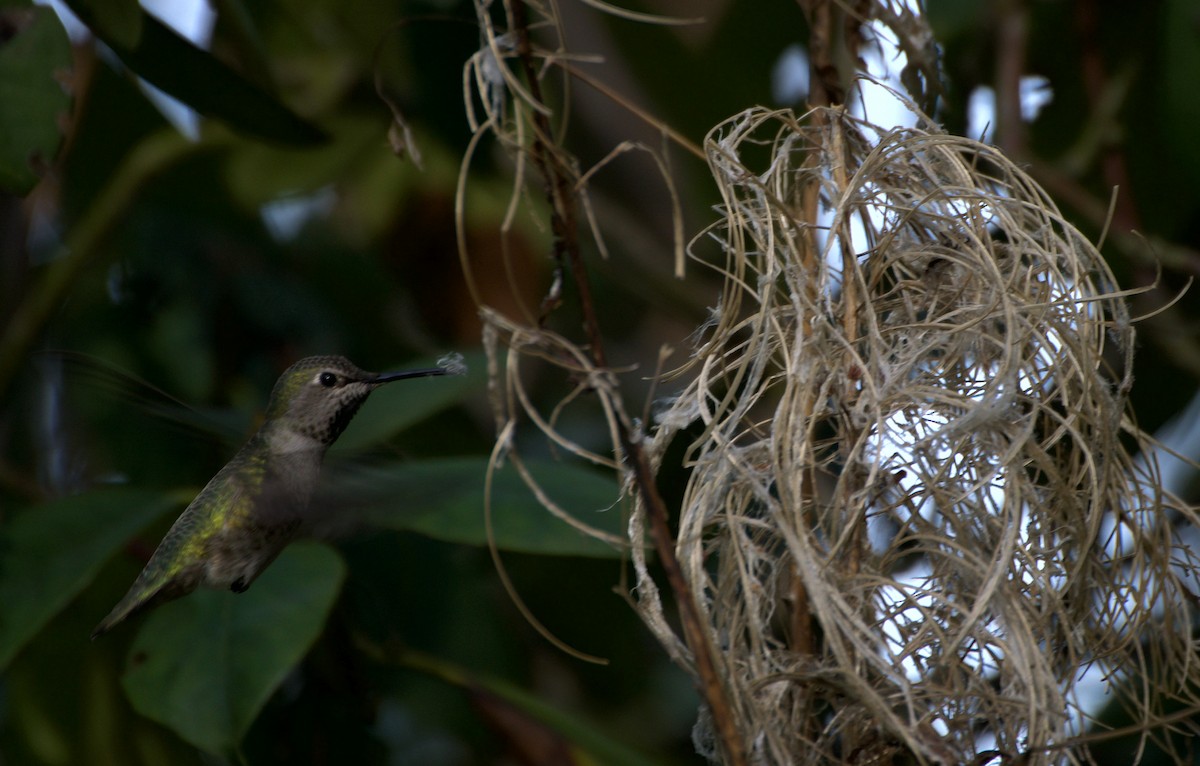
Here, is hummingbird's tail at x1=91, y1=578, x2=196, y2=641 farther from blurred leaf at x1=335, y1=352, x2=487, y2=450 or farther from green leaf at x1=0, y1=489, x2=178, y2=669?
blurred leaf at x1=335, y1=352, x2=487, y2=450

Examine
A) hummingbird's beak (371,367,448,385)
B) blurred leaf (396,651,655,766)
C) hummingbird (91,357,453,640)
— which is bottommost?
blurred leaf (396,651,655,766)

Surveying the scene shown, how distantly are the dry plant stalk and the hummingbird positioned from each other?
1.92 ft

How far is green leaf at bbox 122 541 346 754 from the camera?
1.58 m

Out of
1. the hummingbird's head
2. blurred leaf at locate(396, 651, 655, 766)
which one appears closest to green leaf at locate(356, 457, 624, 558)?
the hummingbird's head

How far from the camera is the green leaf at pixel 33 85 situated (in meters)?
1.63

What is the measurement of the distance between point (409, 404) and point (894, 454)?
1055 millimetres

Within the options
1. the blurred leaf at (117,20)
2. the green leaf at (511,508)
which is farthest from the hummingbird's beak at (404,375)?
the blurred leaf at (117,20)

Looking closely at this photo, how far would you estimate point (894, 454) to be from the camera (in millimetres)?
1186

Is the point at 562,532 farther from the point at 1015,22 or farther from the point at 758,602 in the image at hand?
the point at 1015,22

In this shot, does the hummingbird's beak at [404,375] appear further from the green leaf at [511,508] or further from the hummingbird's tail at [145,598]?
the hummingbird's tail at [145,598]

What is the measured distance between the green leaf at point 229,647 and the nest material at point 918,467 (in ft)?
1.99

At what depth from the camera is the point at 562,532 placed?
1.72 meters

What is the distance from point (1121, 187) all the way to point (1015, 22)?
382mm

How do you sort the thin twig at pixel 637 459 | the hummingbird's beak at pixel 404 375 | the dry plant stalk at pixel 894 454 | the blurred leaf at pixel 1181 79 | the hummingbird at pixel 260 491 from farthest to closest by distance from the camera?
the blurred leaf at pixel 1181 79, the hummingbird at pixel 260 491, the hummingbird's beak at pixel 404 375, the dry plant stalk at pixel 894 454, the thin twig at pixel 637 459
